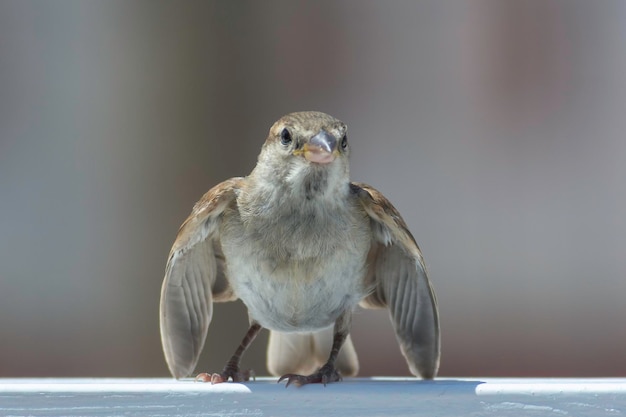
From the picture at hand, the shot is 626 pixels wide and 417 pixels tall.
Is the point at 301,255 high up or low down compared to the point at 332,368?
up

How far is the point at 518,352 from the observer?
213 inches

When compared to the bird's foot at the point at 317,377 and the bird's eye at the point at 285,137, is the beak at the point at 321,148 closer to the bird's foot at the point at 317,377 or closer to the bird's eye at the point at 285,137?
the bird's eye at the point at 285,137

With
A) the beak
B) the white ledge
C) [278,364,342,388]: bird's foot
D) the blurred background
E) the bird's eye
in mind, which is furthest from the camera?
the blurred background

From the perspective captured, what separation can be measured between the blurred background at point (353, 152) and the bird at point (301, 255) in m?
2.57

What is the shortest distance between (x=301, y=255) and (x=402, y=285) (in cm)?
36

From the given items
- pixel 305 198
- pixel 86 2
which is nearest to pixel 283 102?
pixel 86 2

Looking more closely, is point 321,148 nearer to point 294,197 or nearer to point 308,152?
point 308,152

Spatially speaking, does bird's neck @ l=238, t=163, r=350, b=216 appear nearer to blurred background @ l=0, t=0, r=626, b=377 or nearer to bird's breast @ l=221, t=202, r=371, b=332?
bird's breast @ l=221, t=202, r=371, b=332

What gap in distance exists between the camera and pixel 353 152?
5.39 metres

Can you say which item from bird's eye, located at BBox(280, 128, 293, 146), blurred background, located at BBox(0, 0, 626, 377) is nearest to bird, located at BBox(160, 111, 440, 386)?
bird's eye, located at BBox(280, 128, 293, 146)

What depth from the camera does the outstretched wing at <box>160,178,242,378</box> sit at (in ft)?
8.99

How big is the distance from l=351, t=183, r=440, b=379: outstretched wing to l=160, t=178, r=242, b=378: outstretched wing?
412 millimetres

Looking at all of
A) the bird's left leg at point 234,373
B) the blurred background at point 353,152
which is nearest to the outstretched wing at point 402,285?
the bird's left leg at point 234,373

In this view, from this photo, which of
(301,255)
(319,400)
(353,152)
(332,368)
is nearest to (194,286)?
(301,255)
